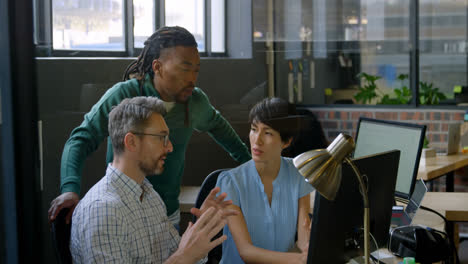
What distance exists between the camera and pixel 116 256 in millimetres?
1787

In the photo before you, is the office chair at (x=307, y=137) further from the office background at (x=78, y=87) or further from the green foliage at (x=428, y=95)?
the green foliage at (x=428, y=95)

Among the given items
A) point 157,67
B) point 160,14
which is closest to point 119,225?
point 157,67

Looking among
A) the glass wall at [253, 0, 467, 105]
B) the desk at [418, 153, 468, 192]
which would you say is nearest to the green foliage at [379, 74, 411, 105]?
the glass wall at [253, 0, 467, 105]

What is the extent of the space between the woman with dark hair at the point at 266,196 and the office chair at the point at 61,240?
661 millimetres

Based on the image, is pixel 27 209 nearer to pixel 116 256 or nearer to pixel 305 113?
pixel 116 256

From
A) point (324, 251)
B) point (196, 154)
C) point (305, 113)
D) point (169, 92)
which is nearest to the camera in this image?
point (324, 251)

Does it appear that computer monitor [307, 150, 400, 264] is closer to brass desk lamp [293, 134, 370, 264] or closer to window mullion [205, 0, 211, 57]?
brass desk lamp [293, 134, 370, 264]

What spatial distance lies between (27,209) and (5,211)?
7 centimetres

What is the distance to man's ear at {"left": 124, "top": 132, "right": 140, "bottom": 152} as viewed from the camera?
6.36ft

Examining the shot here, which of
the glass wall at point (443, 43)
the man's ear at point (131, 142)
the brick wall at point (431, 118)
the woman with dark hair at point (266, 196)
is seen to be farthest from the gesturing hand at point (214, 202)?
the glass wall at point (443, 43)

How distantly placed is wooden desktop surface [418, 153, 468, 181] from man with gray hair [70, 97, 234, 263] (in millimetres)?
2262

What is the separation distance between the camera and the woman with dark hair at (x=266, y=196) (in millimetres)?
2359

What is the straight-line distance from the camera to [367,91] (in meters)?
5.40

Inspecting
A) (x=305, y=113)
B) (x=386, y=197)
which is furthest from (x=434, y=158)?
(x=386, y=197)
